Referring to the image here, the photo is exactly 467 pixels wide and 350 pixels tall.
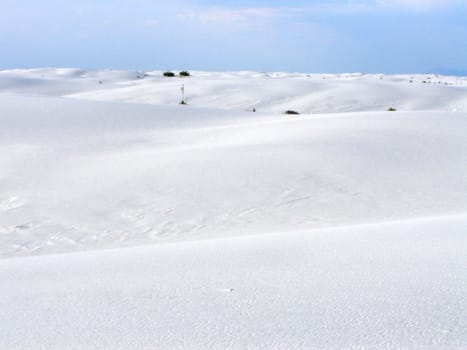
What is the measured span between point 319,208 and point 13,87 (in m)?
14.5

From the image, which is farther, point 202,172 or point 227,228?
point 202,172

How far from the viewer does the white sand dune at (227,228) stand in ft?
5.41

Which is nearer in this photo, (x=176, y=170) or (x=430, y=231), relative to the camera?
(x=430, y=231)

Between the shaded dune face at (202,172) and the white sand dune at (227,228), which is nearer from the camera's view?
the white sand dune at (227,228)

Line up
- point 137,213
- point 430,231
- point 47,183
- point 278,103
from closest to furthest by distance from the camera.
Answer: point 430,231, point 137,213, point 47,183, point 278,103

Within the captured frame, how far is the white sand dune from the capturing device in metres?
1.65

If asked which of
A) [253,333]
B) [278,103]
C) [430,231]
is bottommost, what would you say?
[278,103]

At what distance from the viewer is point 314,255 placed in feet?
8.21

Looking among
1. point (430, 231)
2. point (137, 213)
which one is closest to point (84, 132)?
point (137, 213)

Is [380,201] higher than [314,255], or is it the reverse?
[314,255]

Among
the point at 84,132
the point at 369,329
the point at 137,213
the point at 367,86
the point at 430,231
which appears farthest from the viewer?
the point at 367,86

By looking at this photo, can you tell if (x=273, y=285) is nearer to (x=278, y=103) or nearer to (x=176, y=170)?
(x=176, y=170)

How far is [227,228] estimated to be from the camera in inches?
158

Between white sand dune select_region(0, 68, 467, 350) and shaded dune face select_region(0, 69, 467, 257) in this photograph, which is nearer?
white sand dune select_region(0, 68, 467, 350)
